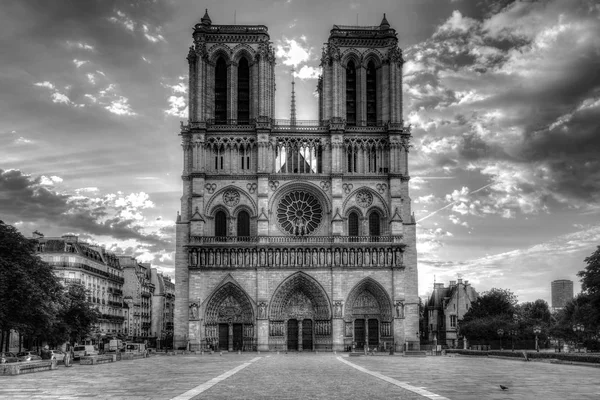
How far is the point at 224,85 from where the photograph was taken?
8531 cm

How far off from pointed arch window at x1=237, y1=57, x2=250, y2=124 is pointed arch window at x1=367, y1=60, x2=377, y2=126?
44.4ft

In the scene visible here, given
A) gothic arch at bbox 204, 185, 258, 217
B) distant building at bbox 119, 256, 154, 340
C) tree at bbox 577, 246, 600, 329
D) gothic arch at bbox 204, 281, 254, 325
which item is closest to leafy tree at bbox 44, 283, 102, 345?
gothic arch at bbox 204, 281, 254, 325

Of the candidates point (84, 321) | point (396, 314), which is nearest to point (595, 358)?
point (396, 314)

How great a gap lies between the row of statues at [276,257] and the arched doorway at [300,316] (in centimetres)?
175

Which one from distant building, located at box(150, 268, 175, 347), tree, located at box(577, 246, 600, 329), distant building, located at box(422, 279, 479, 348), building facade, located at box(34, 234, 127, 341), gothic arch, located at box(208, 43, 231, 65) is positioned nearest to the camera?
tree, located at box(577, 246, 600, 329)

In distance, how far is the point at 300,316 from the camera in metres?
79.9

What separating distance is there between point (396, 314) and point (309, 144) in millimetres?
20329

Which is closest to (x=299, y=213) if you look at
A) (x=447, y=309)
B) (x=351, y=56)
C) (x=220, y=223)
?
(x=220, y=223)

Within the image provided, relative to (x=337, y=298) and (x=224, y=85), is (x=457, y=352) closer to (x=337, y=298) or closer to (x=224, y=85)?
(x=337, y=298)

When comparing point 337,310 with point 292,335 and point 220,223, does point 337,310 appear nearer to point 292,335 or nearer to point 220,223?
point 292,335

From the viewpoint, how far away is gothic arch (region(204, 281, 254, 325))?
78.8 meters

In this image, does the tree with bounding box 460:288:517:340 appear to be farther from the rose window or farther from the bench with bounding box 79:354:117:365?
the bench with bounding box 79:354:117:365

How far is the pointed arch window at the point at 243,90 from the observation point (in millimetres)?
84875

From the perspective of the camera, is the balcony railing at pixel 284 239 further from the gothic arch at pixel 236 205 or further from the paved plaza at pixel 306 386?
the paved plaza at pixel 306 386
